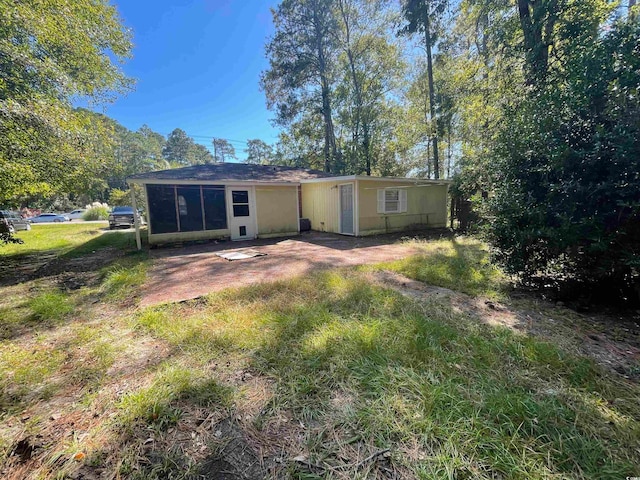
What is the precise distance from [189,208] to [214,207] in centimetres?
80

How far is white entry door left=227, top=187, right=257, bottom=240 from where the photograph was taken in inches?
387

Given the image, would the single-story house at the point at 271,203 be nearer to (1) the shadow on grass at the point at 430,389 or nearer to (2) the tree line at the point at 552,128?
(2) the tree line at the point at 552,128

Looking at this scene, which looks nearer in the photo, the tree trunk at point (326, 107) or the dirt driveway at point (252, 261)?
the dirt driveway at point (252, 261)

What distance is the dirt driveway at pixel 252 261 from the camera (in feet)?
15.7

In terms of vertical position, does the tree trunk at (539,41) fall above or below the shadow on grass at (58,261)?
above

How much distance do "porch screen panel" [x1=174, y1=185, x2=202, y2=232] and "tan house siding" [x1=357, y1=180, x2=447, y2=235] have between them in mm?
5692

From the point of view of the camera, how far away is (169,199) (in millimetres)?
8836

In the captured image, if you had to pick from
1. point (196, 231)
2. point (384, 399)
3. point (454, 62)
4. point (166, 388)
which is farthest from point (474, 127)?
point (166, 388)

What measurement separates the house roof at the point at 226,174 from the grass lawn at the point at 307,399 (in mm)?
6007

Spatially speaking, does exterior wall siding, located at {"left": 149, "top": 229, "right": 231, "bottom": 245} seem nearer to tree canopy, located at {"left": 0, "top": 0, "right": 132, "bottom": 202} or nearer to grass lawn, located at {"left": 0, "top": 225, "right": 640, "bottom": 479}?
tree canopy, located at {"left": 0, "top": 0, "right": 132, "bottom": 202}

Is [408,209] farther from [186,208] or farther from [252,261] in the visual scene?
[186,208]

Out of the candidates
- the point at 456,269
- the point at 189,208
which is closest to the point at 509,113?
the point at 456,269

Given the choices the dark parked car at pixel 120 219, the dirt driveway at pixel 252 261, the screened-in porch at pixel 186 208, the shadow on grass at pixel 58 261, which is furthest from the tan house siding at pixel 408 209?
the dark parked car at pixel 120 219

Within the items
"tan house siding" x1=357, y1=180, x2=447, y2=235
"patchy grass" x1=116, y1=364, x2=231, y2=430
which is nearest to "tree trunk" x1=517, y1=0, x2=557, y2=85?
"tan house siding" x1=357, y1=180, x2=447, y2=235
